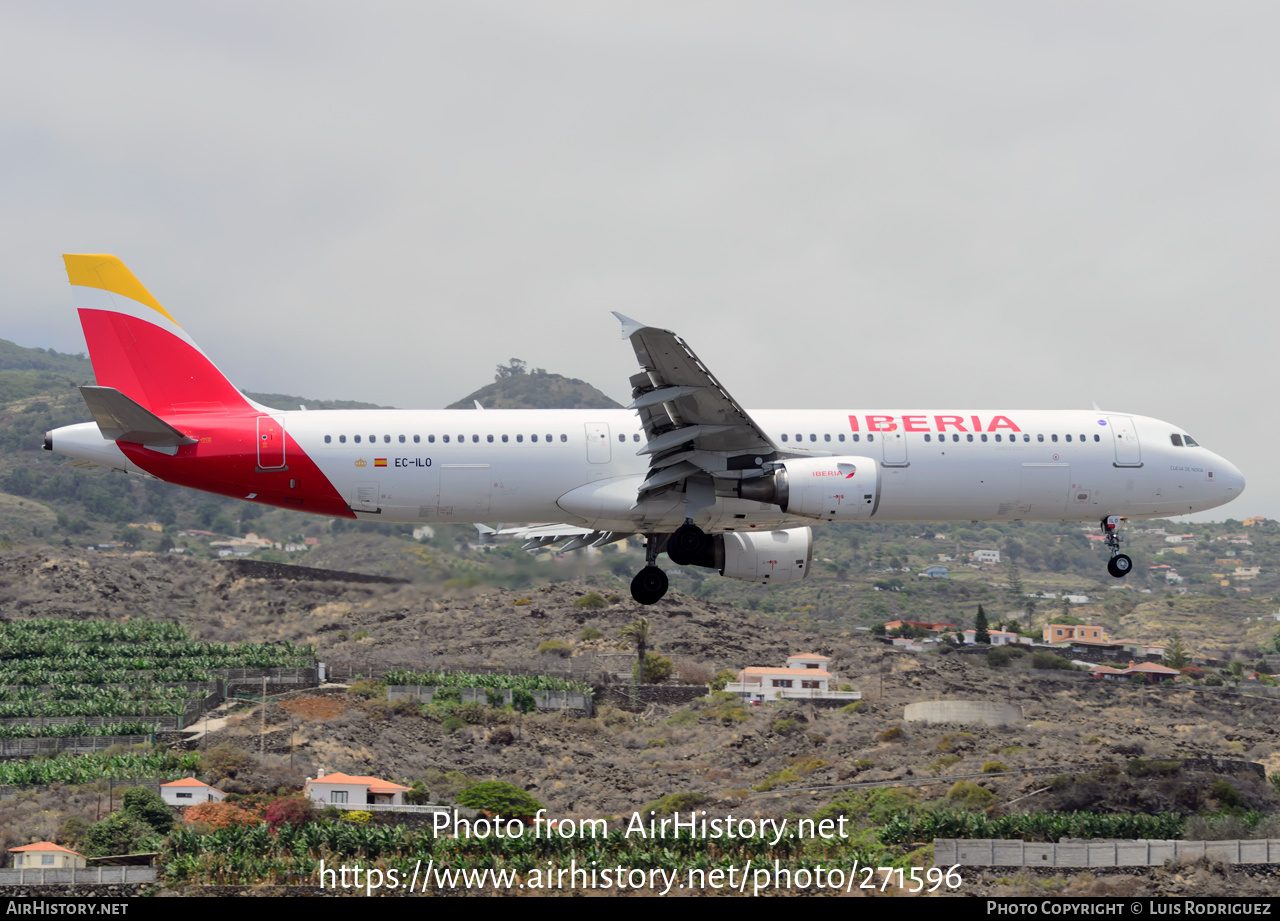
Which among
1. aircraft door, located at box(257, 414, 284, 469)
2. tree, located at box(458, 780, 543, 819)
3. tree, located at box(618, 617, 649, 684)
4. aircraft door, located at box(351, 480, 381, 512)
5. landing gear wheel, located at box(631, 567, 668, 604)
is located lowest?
tree, located at box(458, 780, 543, 819)

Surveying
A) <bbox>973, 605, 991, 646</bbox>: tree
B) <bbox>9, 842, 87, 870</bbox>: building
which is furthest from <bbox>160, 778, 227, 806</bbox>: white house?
<bbox>973, 605, 991, 646</bbox>: tree

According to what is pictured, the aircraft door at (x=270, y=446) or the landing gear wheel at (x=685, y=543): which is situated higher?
the aircraft door at (x=270, y=446)

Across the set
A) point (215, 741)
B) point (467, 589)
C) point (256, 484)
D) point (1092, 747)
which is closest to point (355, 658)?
point (215, 741)

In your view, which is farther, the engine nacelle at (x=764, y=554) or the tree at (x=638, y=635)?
the tree at (x=638, y=635)

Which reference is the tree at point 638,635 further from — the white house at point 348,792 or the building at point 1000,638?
the white house at point 348,792

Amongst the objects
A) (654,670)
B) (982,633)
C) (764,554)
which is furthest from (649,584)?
(982,633)

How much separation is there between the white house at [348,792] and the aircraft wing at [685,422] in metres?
47.6

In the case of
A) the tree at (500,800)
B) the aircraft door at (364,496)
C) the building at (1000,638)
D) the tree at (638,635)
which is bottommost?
the tree at (500,800)

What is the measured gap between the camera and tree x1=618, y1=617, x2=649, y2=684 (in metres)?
125

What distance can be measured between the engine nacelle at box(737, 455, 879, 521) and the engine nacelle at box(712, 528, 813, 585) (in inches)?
171

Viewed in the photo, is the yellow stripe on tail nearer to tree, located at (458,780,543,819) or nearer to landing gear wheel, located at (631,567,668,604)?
landing gear wheel, located at (631,567,668,604)

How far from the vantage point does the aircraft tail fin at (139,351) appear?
34.0 m

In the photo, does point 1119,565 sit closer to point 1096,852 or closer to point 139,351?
point 1096,852

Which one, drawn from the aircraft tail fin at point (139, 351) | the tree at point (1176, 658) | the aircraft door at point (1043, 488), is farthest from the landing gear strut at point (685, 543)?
the tree at point (1176, 658)
